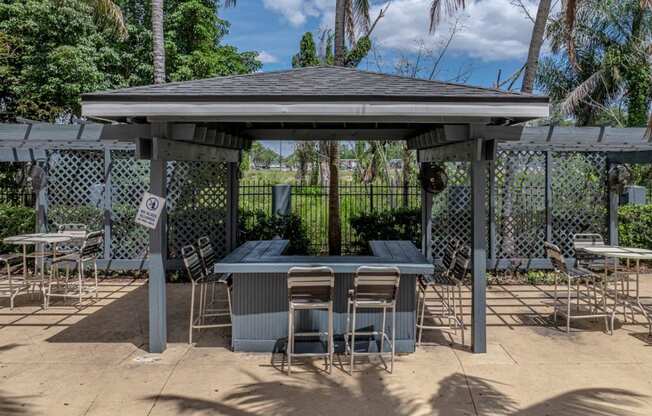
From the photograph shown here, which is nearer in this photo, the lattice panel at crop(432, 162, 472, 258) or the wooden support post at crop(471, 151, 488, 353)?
the wooden support post at crop(471, 151, 488, 353)

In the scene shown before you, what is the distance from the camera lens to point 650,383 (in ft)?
13.2

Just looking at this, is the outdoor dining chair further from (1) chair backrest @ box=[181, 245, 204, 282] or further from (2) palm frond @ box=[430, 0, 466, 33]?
(2) palm frond @ box=[430, 0, 466, 33]

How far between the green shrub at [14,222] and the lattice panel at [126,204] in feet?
5.92

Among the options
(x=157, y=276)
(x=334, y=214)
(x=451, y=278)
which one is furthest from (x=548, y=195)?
(x=157, y=276)

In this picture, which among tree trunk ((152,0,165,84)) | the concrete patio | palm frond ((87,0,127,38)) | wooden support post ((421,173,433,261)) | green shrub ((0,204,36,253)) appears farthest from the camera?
palm frond ((87,0,127,38))

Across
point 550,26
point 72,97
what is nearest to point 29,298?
point 72,97

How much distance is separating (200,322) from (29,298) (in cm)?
316

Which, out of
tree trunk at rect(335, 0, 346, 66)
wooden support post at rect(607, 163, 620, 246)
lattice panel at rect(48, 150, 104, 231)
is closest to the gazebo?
lattice panel at rect(48, 150, 104, 231)

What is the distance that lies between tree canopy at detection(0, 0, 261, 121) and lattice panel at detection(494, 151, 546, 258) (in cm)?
1026

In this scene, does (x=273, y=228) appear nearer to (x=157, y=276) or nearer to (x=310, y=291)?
(x=157, y=276)

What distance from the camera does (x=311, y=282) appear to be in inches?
169

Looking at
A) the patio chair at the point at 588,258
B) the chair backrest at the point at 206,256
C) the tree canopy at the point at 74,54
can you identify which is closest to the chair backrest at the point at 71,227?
the chair backrest at the point at 206,256

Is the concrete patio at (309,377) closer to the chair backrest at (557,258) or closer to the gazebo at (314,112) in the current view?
the gazebo at (314,112)

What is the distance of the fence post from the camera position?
30.4ft
